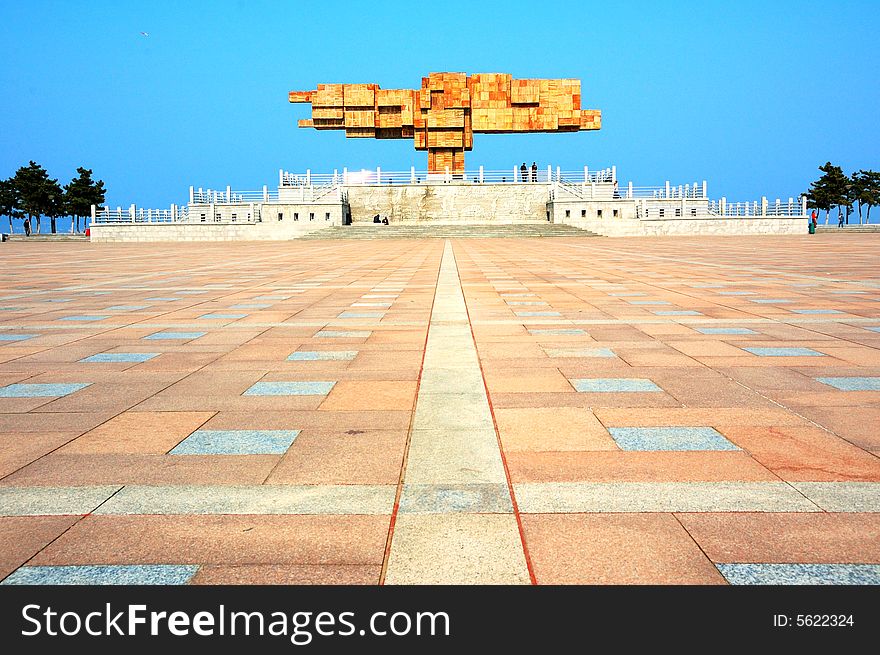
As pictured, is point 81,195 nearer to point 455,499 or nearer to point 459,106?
point 459,106

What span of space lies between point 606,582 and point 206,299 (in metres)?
9.35

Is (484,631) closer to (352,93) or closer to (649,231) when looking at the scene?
(649,231)

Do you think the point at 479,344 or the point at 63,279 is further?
the point at 63,279

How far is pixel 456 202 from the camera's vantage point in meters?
49.8

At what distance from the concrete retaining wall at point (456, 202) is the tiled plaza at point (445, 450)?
42590mm

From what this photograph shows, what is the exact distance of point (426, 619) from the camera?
199 cm

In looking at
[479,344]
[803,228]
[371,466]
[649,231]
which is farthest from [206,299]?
[803,228]

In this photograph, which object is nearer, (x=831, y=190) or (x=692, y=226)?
(x=692, y=226)

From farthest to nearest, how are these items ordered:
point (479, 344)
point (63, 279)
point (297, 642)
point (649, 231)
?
point (649, 231)
point (63, 279)
point (479, 344)
point (297, 642)

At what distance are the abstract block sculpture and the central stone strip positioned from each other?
45.3 metres

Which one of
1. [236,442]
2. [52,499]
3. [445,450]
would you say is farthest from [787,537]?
[52,499]

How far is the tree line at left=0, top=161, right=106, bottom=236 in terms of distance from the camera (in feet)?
240

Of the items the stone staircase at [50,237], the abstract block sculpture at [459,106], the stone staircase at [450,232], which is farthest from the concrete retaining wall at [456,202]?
the stone staircase at [50,237]

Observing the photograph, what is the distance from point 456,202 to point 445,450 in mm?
47290
